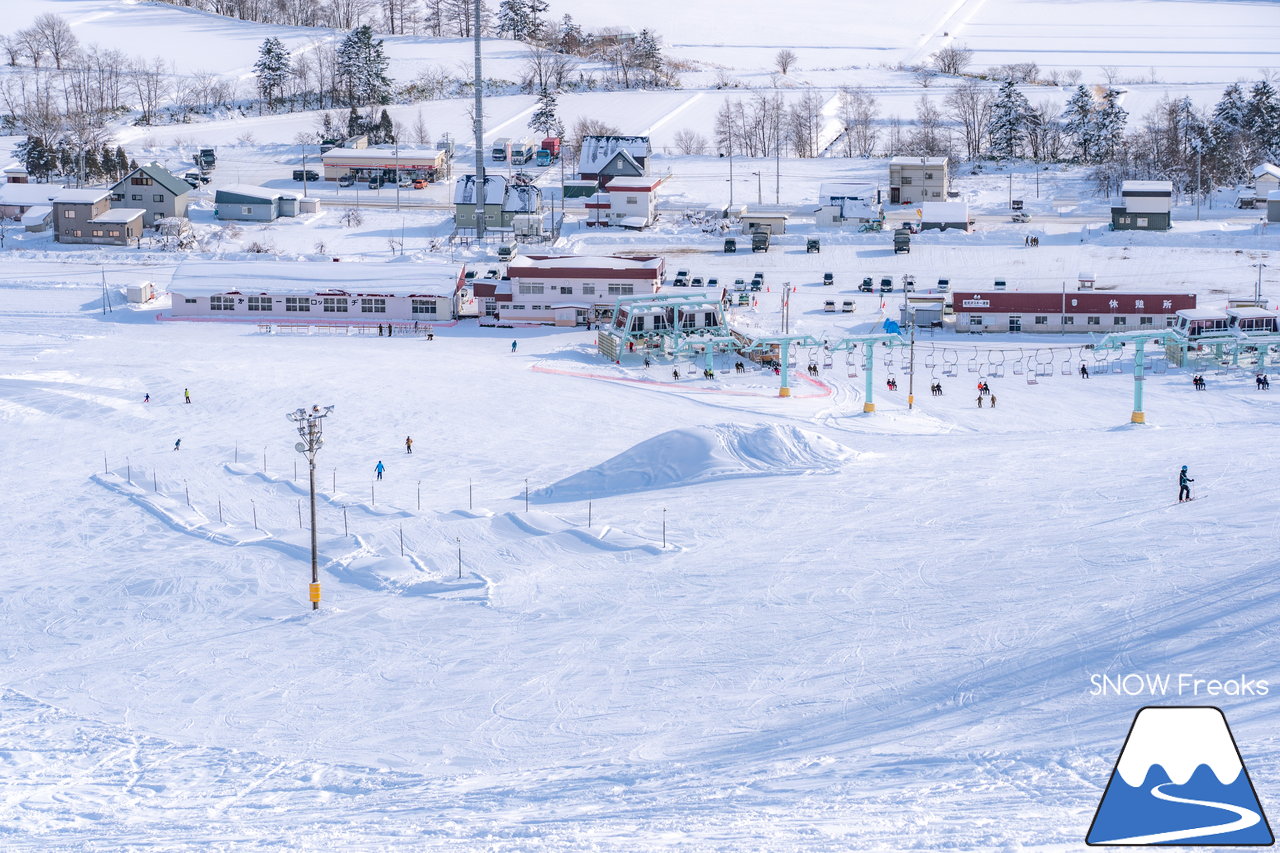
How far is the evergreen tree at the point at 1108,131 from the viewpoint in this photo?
7675cm

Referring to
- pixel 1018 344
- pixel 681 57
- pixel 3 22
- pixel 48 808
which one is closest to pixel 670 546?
pixel 48 808

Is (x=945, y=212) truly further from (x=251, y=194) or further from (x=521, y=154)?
(x=251, y=194)

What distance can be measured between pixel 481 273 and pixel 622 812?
42.1 m

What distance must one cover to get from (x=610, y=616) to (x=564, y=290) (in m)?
28.8

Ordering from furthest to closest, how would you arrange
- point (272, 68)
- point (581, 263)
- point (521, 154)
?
point (272, 68) < point (521, 154) < point (581, 263)

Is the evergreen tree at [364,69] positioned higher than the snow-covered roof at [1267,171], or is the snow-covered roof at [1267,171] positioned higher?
the evergreen tree at [364,69]

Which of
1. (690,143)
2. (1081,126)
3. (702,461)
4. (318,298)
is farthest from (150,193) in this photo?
(1081,126)

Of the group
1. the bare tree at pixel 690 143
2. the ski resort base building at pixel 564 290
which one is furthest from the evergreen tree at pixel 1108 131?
the ski resort base building at pixel 564 290

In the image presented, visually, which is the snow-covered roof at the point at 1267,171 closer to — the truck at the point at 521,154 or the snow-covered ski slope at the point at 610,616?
the truck at the point at 521,154

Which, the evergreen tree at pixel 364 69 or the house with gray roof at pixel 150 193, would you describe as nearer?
the house with gray roof at pixel 150 193

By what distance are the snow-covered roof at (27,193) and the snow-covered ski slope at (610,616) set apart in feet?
106

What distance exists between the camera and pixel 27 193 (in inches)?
2657

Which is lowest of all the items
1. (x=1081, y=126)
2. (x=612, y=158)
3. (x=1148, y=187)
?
(x=1148, y=187)

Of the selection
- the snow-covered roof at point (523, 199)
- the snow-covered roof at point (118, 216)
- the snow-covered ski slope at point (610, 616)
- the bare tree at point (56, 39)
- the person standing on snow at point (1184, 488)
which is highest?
the bare tree at point (56, 39)
